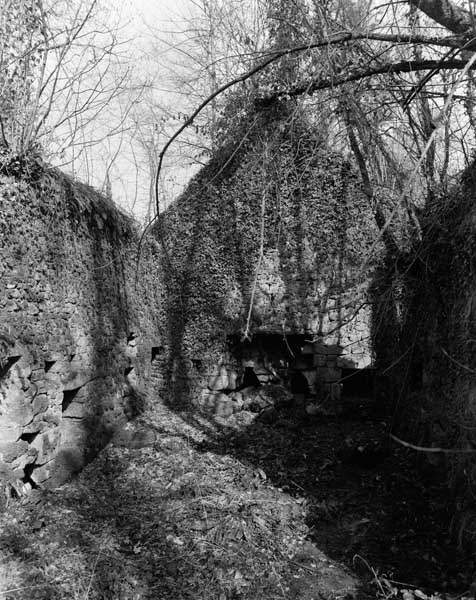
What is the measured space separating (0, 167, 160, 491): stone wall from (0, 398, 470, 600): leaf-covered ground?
50cm

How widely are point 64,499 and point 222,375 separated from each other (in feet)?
13.2

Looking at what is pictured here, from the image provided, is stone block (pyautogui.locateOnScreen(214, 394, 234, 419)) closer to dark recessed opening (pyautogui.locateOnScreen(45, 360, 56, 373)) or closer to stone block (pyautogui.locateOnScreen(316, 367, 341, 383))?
stone block (pyautogui.locateOnScreen(316, 367, 341, 383))

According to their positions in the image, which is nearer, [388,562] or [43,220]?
[388,562]

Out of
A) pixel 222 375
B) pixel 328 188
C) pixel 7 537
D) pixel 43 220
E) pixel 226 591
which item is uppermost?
pixel 328 188

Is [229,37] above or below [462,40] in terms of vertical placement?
above

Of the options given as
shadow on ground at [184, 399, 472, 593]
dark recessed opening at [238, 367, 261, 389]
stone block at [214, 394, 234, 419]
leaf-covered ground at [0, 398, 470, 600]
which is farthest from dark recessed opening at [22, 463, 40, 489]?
dark recessed opening at [238, 367, 261, 389]

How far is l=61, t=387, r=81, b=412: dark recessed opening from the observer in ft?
19.0

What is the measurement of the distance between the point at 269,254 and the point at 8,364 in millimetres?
4937

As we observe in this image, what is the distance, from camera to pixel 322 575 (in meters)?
3.95

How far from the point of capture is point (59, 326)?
5.45 metres

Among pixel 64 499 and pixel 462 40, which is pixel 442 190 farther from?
pixel 64 499

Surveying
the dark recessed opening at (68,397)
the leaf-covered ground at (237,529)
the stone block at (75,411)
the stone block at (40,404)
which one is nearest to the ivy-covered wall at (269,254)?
the leaf-covered ground at (237,529)

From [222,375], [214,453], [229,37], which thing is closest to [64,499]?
[214,453]

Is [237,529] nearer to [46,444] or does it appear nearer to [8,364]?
[46,444]
